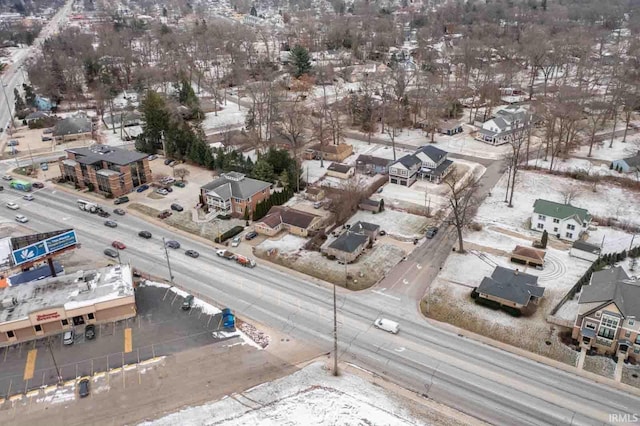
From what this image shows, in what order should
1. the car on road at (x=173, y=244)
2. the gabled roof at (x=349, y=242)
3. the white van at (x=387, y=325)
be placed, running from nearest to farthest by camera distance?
the white van at (x=387, y=325) < the gabled roof at (x=349, y=242) < the car on road at (x=173, y=244)

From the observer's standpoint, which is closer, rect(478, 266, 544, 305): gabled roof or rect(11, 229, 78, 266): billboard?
rect(478, 266, 544, 305): gabled roof

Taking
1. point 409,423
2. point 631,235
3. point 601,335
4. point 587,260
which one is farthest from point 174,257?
point 631,235

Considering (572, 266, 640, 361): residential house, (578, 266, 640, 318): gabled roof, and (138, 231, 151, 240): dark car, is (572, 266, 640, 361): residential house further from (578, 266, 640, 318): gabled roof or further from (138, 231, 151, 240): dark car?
(138, 231, 151, 240): dark car

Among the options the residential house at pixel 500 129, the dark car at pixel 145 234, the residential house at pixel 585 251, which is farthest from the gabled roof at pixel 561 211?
the dark car at pixel 145 234

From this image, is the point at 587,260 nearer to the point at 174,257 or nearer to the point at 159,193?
the point at 174,257

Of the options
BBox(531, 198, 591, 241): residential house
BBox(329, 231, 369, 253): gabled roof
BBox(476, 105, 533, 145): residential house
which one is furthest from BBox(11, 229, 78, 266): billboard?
BBox(476, 105, 533, 145): residential house

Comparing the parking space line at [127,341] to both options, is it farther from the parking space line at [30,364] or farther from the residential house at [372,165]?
the residential house at [372,165]
